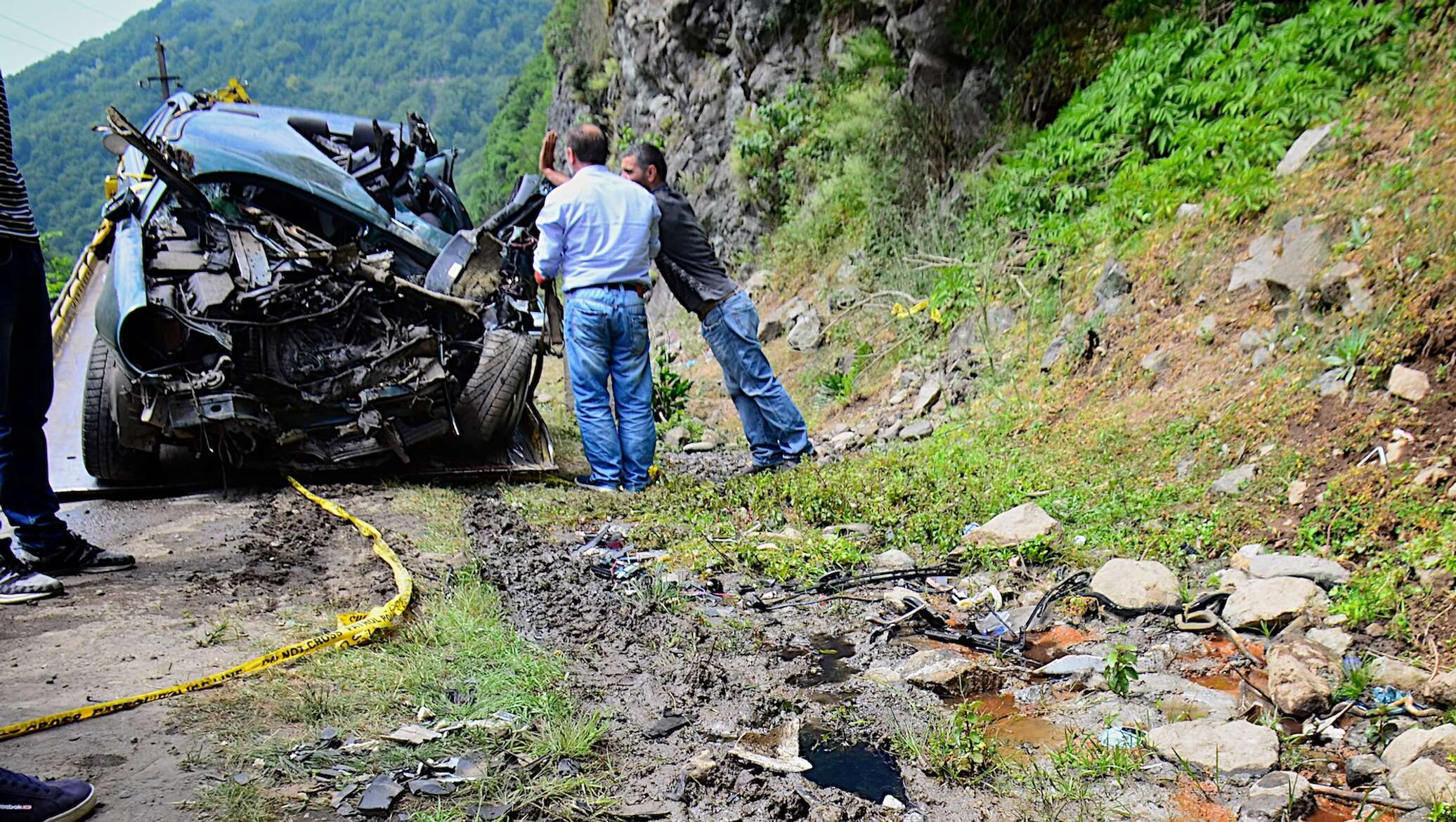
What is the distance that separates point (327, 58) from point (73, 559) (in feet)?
274

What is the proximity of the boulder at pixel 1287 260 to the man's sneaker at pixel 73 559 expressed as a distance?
5.61 m

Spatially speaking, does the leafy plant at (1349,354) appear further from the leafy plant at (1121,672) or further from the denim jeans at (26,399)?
the denim jeans at (26,399)

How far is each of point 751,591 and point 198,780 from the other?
221cm

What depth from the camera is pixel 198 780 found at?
2.20 metres

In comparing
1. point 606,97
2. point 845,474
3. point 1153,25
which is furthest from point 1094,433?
point 606,97

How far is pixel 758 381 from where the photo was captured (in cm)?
621

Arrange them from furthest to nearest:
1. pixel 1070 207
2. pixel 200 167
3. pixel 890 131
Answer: pixel 890 131 → pixel 1070 207 → pixel 200 167

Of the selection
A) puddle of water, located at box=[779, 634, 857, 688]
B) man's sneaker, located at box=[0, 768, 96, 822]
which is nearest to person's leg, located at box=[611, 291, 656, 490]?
puddle of water, located at box=[779, 634, 857, 688]

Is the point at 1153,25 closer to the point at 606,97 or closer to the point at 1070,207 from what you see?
the point at 1070,207

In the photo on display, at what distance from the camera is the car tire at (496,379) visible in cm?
589

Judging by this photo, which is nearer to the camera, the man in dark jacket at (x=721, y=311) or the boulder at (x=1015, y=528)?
the boulder at (x=1015, y=528)

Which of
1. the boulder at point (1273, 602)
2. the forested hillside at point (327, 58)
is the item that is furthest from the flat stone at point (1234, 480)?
the forested hillside at point (327, 58)

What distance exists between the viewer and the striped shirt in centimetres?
361

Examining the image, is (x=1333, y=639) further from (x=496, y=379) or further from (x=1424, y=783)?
(x=496, y=379)
